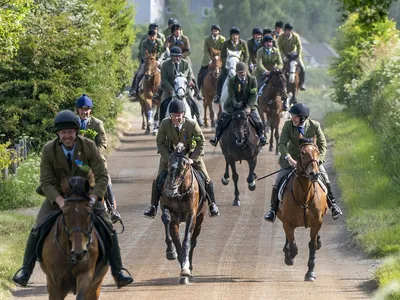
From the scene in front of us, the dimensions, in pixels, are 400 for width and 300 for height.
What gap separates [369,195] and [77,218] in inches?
496

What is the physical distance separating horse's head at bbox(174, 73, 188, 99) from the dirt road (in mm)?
2321

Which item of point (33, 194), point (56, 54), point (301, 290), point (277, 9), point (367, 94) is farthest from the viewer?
point (277, 9)

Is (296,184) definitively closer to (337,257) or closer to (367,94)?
(337,257)

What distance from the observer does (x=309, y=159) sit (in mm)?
16719

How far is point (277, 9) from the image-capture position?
99812 mm

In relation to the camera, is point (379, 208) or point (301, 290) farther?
point (379, 208)

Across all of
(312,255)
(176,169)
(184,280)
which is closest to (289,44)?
(312,255)

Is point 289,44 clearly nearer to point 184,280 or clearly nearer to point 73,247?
point 184,280

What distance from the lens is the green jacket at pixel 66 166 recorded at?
12820mm

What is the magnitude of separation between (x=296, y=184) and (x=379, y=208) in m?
5.29

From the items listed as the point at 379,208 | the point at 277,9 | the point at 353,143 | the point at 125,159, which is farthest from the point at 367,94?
the point at 277,9

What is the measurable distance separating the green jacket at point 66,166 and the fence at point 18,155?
1059 cm

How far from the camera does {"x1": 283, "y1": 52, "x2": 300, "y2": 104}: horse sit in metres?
37.5

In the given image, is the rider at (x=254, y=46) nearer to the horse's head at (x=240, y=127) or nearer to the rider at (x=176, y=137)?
the horse's head at (x=240, y=127)
